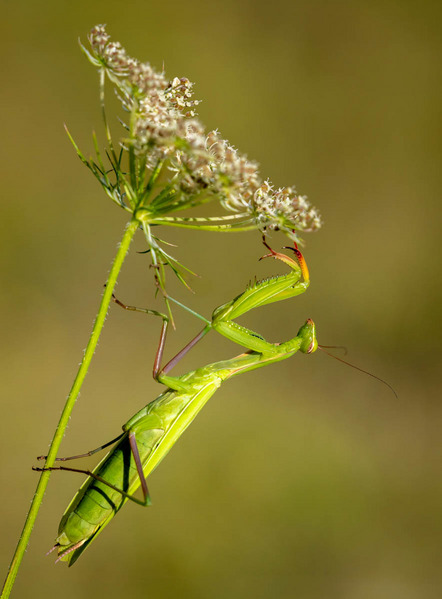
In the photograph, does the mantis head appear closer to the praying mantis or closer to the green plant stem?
the praying mantis

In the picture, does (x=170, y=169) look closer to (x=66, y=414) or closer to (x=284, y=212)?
(x=284, y=212)

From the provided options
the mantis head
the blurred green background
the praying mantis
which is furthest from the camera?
the blurred green background

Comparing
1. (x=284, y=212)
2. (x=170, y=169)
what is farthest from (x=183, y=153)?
(x=284, y=212)

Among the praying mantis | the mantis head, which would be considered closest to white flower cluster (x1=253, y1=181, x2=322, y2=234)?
the praying mantis

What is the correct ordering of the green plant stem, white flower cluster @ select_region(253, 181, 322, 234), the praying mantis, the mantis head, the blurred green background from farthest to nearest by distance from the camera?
the blurred green background, the mantis head, the praying mantis, white flower cluster @ select_region(253, 181, 322, 234), the green plant stem

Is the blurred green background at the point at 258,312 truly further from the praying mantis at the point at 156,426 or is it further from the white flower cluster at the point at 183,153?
the white flower cluster at the point at 183,153

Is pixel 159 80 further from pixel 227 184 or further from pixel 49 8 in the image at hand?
pixel 49 8

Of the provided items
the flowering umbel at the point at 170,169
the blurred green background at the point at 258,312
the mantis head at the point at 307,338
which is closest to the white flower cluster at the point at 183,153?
the flowering umbel at the point at 170,169
